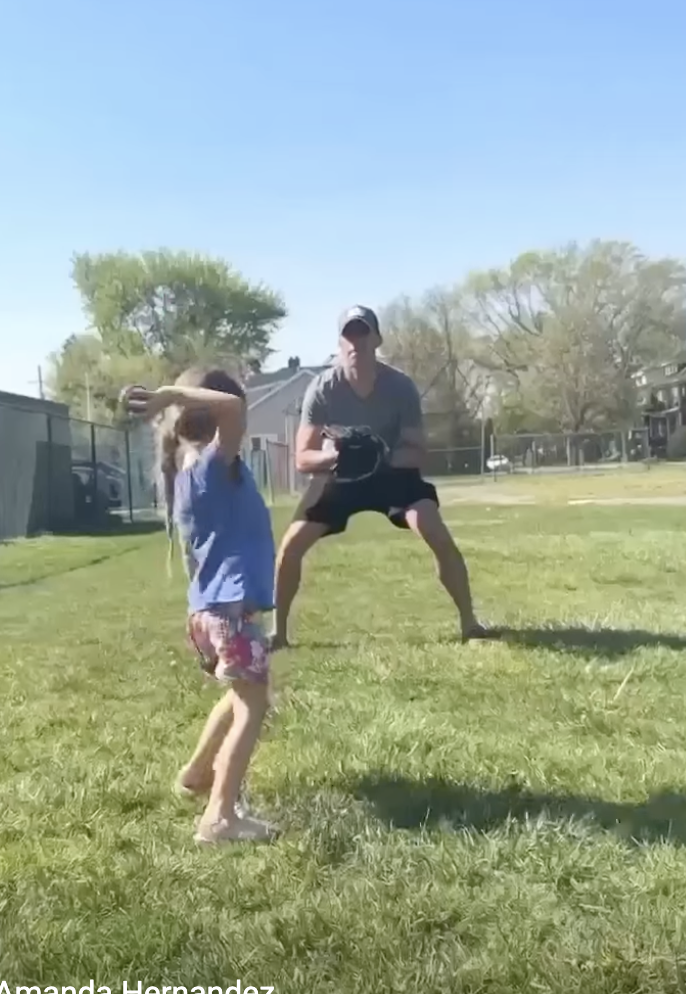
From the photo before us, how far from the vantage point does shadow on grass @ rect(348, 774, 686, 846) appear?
282 cm

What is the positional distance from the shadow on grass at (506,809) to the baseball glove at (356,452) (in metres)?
2.40

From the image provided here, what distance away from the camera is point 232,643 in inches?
119

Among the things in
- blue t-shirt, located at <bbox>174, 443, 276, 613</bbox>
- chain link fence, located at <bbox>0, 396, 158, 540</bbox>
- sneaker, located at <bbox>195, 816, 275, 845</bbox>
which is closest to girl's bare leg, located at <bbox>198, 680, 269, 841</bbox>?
sneaker, located at <bbox>195, 816, 275, 845</bbox>

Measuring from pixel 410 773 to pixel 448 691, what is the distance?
3.43 feet

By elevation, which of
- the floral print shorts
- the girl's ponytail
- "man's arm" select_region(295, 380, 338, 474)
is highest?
"man's arm" select_region(295, 380, 338, 474)

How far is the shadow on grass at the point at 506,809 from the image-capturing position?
2818 millimetres

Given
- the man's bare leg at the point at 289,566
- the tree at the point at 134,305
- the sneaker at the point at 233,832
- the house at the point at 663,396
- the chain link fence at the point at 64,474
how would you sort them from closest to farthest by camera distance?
the sneaker at the point at 233,832 < the man's bare leg at the point at 289,566 < the chain link fence at the point at 64,474 < the tree at the point at 134,305 < the house at the point at 663,396

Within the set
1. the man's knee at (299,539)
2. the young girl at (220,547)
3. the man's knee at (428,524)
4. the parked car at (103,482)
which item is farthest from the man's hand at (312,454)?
the parked car at (103,482)

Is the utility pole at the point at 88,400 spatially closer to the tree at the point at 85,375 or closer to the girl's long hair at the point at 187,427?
the tree at the point at 85,375

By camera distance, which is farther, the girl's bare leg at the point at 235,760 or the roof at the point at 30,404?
the roof at the point at 30,404

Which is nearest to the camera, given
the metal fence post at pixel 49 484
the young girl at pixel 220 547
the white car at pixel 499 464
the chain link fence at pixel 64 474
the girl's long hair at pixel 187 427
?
the young girl at pixel 220 547

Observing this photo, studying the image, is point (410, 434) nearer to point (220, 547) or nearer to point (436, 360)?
point (220, 547)

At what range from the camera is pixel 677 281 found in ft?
166

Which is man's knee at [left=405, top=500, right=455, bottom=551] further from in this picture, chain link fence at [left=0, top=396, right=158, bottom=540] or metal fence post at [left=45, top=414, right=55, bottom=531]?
metal fence post at [left=45, top=414, right=55, bottom=531]
